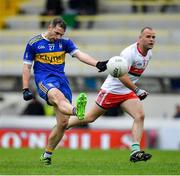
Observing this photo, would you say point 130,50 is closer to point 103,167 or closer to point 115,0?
point 103,167

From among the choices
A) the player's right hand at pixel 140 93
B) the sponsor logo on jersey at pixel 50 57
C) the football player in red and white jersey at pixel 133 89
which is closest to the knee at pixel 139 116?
the football player in red and white jersey at pixel 133 89

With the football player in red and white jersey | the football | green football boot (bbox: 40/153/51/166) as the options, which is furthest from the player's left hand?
green football boot (bbox: 40/153/51/166)

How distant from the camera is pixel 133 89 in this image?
14039mm

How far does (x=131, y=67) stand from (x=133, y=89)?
495 millimetres

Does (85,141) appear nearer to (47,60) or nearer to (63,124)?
(63,124)

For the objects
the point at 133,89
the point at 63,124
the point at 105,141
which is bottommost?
the point at 105,141

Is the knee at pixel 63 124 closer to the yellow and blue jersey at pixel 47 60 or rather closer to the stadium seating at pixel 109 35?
the yellow and blue jersey at pixel 47 60

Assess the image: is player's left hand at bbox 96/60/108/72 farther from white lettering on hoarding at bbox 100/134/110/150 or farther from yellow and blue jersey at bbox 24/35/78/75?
white lettering on hoarding at bbox 100/134/110/150

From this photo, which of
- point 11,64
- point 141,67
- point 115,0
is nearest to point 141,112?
point 141,67

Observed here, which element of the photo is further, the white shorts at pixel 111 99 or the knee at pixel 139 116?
the white shorts at pixel 111 99

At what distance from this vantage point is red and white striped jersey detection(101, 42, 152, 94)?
46.8ft

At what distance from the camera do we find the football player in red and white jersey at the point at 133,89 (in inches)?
552

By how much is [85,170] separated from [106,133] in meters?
10.3

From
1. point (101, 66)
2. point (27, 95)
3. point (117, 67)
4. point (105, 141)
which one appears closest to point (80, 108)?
point (101, 66)
